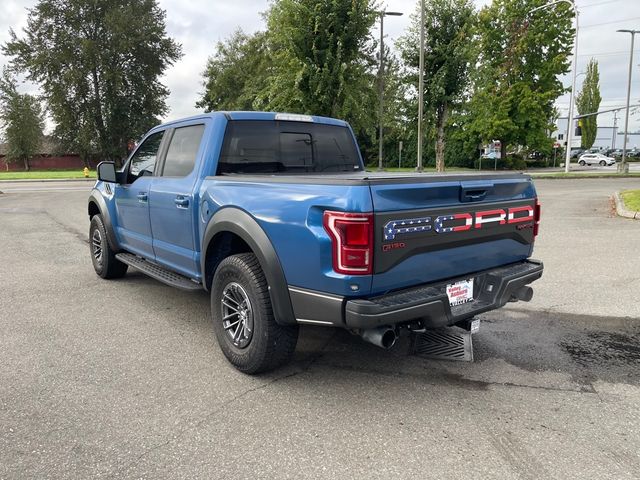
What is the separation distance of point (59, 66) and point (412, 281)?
4626 cm

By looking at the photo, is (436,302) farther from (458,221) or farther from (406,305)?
(458,221)

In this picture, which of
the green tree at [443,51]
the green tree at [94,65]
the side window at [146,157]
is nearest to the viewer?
the side window at [146,157]

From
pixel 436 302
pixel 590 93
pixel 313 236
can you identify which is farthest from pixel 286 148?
pixel 590 93

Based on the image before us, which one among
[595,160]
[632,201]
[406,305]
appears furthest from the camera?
[595,160]

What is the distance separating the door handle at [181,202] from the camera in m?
4.15

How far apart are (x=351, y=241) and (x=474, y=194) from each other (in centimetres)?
112

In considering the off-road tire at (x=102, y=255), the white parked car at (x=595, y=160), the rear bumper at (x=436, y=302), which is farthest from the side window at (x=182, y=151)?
the white parked car at (x=595, y=160)

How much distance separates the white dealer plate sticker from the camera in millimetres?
3254

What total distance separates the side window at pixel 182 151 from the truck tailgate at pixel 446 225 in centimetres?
205

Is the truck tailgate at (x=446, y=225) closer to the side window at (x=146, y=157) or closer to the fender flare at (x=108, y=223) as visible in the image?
the side window at (x=146, y=157)

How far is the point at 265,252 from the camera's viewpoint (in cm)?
322

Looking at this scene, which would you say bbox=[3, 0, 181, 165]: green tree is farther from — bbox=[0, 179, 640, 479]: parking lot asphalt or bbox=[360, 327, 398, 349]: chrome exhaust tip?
bbox=[360, 327, 398, 349]: chrome exhaust tip

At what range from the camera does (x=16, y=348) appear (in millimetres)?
4113

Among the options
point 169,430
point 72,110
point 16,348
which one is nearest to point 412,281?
point 169,430
